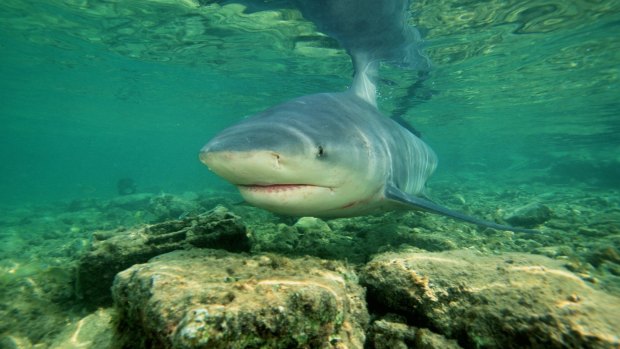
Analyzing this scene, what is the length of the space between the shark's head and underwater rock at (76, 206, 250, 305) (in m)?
0.87

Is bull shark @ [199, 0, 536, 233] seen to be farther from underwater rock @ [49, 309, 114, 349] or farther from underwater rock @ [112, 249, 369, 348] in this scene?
underwater rock @ [49, 309, 114, 349]

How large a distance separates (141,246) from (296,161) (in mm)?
2021

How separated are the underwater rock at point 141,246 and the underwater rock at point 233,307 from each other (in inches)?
40.1

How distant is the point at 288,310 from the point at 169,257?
1310 mm

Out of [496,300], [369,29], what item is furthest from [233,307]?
[369,29]

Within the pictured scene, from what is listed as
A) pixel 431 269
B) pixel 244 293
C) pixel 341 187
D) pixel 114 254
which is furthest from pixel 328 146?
pixel 114 254

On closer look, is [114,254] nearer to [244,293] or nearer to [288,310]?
[244,293]

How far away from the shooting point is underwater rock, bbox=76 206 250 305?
3057mm

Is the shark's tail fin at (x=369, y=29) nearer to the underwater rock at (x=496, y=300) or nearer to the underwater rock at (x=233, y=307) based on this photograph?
the underwater rock at (x=496, y=300)

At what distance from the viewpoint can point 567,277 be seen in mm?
2160

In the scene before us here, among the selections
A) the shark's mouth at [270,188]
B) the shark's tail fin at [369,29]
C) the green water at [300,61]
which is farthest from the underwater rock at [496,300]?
the green water at [300,61]

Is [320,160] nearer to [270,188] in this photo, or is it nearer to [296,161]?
[296,161]

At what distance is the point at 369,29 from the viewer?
9945 millimetres

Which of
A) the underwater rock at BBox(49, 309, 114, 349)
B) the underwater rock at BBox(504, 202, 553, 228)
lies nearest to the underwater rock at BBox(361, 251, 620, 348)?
the underwater rock at BBox(49, 309, 114, 349)
